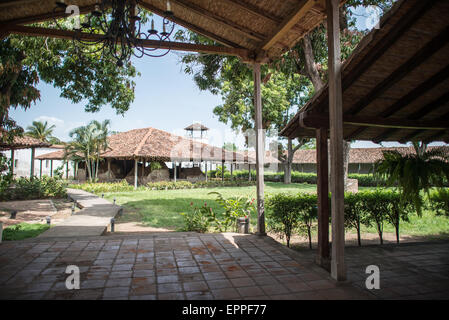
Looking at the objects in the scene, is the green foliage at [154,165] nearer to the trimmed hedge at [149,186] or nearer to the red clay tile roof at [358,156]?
the trimmed hedge at [149,186]

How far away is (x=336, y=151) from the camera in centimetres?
314

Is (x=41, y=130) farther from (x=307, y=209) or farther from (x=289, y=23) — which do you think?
(x=289, y=23)

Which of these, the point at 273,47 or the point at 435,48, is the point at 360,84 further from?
the point at 273,47

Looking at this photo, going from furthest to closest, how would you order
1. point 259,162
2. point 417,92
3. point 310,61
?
1. point 310,61
2. point 259,162
3. point 417,92

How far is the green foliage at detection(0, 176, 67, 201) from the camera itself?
1370 cm

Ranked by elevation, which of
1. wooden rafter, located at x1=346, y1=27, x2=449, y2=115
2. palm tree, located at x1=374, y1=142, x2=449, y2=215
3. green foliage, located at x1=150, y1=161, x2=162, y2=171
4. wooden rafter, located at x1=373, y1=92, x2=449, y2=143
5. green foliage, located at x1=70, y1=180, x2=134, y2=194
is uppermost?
wooden rafter, located at x1=346, y1=27, x2=449, y2=115

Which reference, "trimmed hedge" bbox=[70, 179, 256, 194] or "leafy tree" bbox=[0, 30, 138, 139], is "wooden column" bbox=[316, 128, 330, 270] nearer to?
"leafy tree" bbox=[0, 30, 138, 139]

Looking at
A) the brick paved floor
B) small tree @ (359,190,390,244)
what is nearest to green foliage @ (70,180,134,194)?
the brick paved floor

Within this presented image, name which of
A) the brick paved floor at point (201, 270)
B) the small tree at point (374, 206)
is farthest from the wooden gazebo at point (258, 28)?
the small tree at point (374, 206)

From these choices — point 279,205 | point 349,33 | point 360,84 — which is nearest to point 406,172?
point 360,84

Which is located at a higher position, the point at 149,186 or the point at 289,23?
the point at 289,23

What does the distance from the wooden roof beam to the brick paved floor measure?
351cm

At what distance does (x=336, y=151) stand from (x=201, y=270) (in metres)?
2.27

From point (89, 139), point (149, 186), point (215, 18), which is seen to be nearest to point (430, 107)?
point (215, 18)
